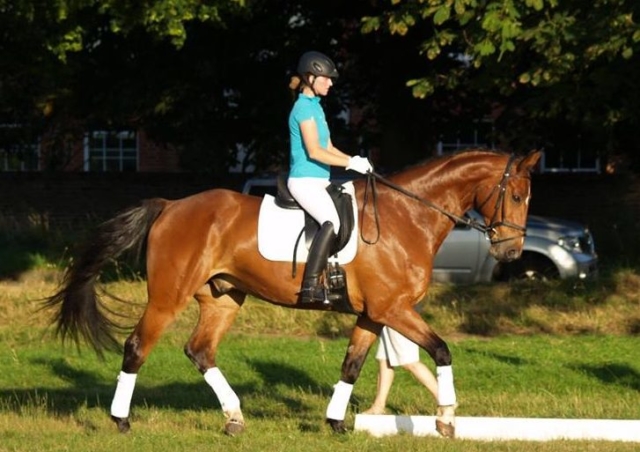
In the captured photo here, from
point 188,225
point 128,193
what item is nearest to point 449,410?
point 188,225

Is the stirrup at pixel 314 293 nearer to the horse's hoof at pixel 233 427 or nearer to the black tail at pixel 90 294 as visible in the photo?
the horse's hoof at pixel 233 427

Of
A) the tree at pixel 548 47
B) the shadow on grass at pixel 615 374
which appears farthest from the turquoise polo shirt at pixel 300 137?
the tree at pixel 548 47

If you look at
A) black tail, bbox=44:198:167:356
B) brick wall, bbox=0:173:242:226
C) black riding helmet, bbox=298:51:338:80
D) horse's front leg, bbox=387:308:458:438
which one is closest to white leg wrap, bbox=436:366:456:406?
horse's front leg, bbox=387:308:458:438

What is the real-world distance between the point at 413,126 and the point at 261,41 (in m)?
3.19

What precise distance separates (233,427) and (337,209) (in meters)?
1.81

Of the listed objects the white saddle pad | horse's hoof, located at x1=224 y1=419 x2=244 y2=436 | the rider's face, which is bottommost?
horse's hoof, located at x1=224 y1=419 x2=244 y2=436

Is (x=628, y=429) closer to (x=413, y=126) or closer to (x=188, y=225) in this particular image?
(x=188, y=225)


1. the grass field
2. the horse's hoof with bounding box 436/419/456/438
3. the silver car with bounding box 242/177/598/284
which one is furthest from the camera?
the silver car with bounding box 242/177/598/284

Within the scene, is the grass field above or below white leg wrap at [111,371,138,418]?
below

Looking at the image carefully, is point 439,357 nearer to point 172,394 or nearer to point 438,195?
point 438,195

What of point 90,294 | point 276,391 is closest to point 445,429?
point 90,294

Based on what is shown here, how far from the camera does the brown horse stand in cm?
1000

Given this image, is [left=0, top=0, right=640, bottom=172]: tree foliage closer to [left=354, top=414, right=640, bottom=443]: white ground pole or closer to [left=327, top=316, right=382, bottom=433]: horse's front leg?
[left=327, top=316, right=382, bottom=433]: horse's front leg

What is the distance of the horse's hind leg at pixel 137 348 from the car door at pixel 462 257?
36.3 ft
